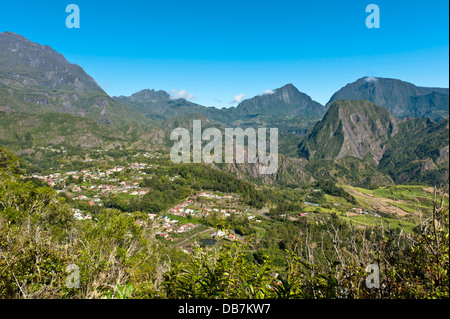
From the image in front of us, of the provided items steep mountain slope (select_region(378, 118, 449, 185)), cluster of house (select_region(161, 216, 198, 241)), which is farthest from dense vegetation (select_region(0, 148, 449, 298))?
steep mountain slope (select_region(378, 118, 449, 185))

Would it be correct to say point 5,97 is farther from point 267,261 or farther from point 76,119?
point 267,261

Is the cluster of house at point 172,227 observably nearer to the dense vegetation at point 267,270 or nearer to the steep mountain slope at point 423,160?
the dense vegetation at point 267,270

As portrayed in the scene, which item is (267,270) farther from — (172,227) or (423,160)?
(423,160)

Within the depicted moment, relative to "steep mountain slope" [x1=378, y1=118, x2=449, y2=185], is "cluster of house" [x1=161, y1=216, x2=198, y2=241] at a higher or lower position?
lower

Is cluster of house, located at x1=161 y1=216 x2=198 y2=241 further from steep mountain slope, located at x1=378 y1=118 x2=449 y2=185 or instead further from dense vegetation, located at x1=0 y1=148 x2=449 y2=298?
steep mountain slope, located at x1=378 y1=118 x2=449 y2=185

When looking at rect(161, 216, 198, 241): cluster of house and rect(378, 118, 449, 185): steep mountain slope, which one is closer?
rect(161, 216, 198, 241): cluster of house

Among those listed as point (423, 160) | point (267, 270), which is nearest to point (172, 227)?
point (267, 270)

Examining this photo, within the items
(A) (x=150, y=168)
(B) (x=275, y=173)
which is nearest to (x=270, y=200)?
(A) (x=150, y=168)

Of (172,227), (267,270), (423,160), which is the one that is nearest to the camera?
(267,270)

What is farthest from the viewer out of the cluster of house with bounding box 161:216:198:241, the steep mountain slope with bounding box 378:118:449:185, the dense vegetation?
the steep mountain slope with bounding box 378:118:449:185
